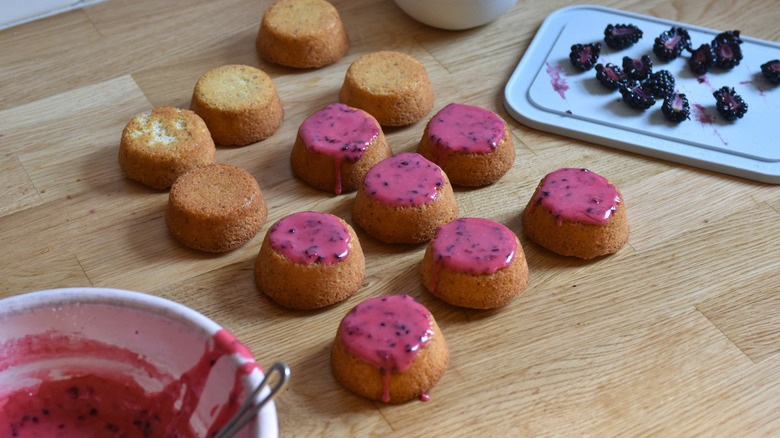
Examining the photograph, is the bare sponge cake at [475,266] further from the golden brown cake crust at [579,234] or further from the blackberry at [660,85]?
the blackberry at [660,85]

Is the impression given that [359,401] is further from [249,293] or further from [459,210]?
[459,210]

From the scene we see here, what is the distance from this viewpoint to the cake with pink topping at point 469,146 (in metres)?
1.91

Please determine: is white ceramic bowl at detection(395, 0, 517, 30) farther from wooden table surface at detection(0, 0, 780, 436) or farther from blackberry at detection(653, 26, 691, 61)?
blackberry at detection(653, 26, 691, 61)

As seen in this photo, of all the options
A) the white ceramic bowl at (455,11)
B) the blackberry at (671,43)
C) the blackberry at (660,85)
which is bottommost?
the blackberry at (660,85)

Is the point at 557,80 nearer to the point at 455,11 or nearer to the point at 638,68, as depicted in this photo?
the point at 638,68

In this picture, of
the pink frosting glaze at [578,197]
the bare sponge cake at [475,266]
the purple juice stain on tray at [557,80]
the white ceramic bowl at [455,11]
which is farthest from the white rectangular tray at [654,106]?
the bare sponge cake at [475,266]

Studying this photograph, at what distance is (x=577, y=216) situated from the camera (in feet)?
5.74

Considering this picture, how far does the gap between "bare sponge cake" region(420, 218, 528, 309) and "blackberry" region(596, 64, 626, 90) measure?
0.70 meters

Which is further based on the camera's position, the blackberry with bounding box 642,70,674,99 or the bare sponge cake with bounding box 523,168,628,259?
the blackberry with bounding box 642,70,674,99

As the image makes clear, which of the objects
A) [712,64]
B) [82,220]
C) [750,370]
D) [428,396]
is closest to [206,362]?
[428,396]

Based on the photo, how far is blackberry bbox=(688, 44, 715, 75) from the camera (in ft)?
7.35

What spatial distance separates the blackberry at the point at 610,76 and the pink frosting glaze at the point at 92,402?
143 centimetres

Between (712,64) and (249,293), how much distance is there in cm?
147

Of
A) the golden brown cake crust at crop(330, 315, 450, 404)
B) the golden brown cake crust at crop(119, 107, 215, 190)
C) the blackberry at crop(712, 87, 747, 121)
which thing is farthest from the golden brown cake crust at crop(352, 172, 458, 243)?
the blackberry at crop(712, 87, 747, 121)
